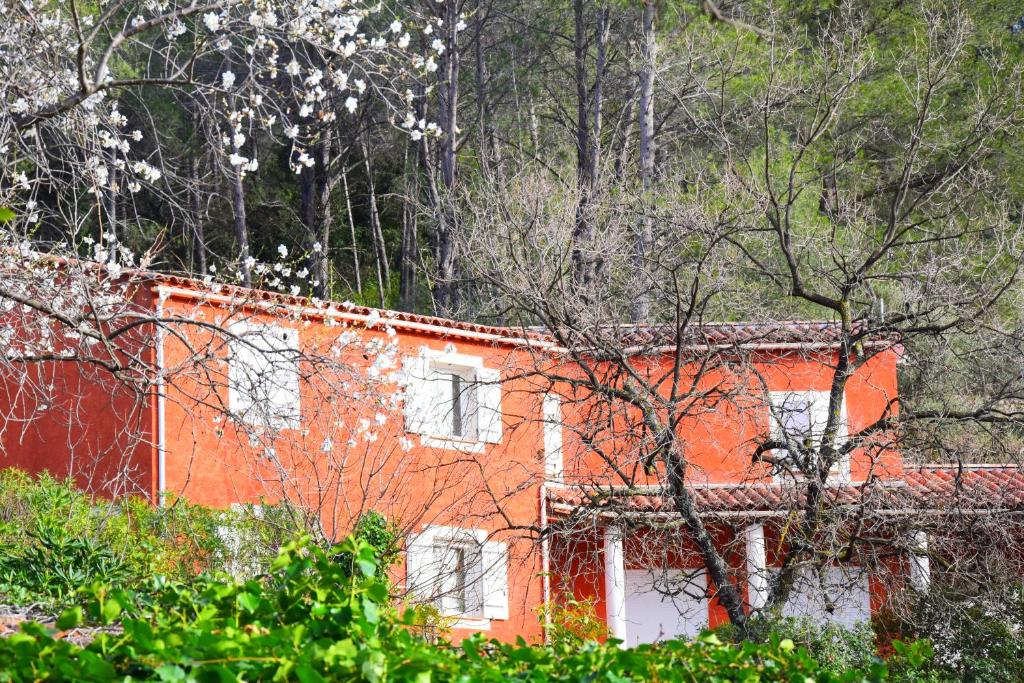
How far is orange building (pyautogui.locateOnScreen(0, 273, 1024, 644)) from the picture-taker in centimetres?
1112

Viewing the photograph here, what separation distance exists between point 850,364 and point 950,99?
497 inches

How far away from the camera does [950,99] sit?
21641 millimetres

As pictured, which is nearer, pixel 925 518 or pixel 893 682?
pixel 893 682

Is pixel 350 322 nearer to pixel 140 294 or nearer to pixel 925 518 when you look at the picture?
pixel 140 294

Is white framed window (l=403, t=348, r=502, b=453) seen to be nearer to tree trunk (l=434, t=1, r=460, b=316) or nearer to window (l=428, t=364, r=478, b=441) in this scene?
window (l=428, t=364, r=478, b=441)

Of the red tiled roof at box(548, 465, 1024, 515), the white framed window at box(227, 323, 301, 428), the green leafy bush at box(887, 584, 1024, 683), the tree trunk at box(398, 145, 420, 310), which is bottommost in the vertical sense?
the green leafy bush at box(887, 584, 1024, 683)

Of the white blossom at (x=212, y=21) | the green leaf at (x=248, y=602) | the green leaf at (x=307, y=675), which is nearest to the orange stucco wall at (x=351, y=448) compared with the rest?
the white blossom at (x=212, y=21)

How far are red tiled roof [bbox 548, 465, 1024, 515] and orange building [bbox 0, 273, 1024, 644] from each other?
48 mm

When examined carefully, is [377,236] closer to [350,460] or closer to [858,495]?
[350,460]

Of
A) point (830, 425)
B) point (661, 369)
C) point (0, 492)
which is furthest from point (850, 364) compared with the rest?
point (0, 492)

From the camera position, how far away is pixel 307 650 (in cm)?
265

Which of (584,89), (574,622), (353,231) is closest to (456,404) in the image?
(574,622)

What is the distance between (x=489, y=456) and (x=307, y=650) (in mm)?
13915

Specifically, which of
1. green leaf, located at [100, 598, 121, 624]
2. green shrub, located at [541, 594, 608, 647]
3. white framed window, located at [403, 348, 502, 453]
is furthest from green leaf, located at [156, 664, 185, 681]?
white framed window, located at [403, 348, 502, 453]
